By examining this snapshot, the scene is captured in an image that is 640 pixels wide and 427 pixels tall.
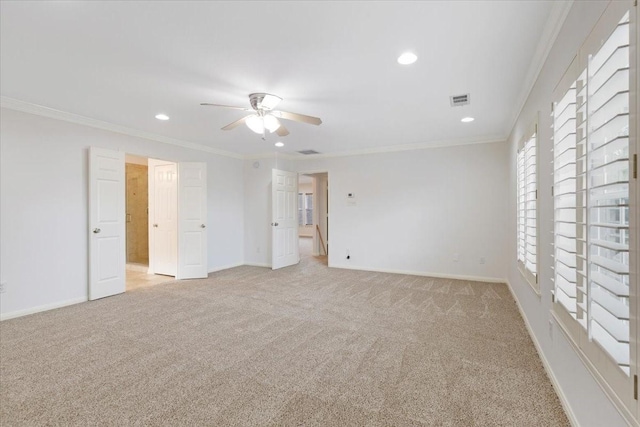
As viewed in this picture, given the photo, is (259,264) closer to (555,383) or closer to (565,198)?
(555,383)

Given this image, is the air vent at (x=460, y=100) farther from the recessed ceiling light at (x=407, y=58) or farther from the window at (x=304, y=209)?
the window at (x=304, y=209)

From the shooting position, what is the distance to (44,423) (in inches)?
71.8

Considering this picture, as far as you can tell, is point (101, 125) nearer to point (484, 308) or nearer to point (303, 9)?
point (303, 9)

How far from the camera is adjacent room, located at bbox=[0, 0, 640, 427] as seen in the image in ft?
5.16

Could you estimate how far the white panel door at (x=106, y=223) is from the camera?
171 inches

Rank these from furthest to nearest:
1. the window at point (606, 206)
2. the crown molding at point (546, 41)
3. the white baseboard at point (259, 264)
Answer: the white baseboard at point (259, 264), the crown molding at point (546, 41), the window at point (606, 206)

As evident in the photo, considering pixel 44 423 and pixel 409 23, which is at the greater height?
pixel 409 23

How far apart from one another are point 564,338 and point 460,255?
12.1 ft

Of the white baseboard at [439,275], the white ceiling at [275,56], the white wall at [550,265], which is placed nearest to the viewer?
the white wall at [550,265]

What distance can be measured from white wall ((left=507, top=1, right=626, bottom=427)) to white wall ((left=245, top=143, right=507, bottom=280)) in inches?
85.3

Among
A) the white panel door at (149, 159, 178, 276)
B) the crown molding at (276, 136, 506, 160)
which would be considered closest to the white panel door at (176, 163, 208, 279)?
the white panel door at (149, 159, 178, 276)

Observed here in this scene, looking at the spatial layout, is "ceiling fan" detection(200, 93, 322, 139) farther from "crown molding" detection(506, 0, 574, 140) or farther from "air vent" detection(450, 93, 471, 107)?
"crown molding" detection(506, 0, 574, 140)

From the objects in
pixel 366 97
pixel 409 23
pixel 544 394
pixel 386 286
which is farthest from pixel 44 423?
pixel 386 286

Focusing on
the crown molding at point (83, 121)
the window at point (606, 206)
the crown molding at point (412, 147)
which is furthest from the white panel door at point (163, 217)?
the window at point (606, 206)
